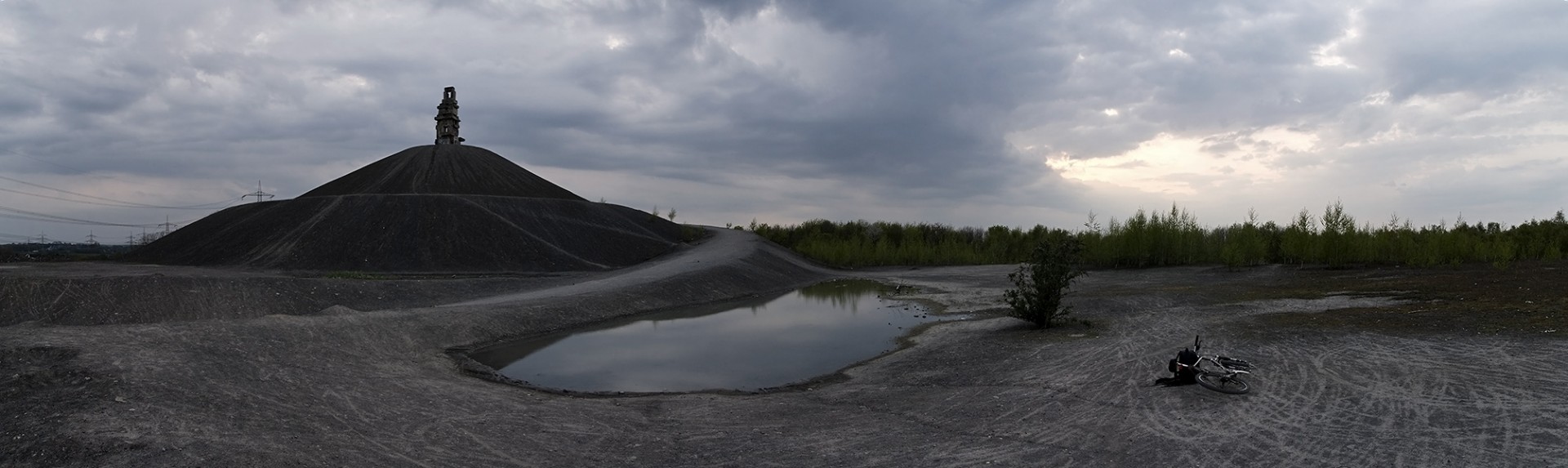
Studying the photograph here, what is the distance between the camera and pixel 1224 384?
8.41 metres

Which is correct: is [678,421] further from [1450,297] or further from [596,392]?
[1450,297]

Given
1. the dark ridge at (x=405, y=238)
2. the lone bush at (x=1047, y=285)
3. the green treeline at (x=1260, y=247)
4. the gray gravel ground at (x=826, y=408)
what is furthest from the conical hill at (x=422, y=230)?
the lone bush at (x=1047, y=285)

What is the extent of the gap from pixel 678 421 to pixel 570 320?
9721 millimetres

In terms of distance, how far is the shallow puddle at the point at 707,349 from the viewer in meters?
11.4

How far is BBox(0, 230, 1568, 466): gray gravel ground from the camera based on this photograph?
6.34m

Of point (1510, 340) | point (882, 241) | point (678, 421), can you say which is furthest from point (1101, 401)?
point (882, 241)

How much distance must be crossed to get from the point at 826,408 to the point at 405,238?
2975 cm

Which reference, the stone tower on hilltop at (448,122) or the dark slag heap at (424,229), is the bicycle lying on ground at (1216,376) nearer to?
the dark slag heap at (424,229)

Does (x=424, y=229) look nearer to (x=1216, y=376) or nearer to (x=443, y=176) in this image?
(x=443, y=176)

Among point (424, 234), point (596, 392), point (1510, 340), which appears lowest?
point (596, 392)

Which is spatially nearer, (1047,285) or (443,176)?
(1047,285)

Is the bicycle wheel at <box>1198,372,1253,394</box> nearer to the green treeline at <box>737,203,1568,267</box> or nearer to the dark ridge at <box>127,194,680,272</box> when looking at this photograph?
the green treeline at <box>737,203,1568,267</box>

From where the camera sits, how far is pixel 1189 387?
27.7 ft

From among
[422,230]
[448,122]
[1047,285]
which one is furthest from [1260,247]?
[448,122]
